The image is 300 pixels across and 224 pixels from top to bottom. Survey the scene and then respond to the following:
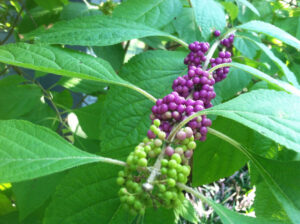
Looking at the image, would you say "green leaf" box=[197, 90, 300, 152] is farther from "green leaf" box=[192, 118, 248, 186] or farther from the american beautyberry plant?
"green leaf" box=[192, 118, 248, 186]

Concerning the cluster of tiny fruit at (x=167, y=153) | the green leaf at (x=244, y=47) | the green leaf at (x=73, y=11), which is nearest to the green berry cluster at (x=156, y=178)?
the cluster of tiny fruit at (x=167, y=153)

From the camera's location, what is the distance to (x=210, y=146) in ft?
2.82

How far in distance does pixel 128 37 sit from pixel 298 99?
1.29ft

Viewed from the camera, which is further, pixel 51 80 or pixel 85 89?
pixel 51 80

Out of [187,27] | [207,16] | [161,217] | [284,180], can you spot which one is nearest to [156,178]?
[161,217]

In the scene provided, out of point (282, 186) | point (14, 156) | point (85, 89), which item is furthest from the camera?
point (85, 89)

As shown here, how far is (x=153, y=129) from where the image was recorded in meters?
0.50

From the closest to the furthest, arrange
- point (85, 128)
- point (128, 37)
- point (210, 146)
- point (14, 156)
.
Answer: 1. point (14, 156)
2. point (128, 37)
3. point (210, 146)
4. point (85, 128)

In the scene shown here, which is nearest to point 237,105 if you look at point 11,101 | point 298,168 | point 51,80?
point 298,168

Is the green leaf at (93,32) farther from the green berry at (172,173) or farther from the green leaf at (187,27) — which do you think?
the green berry at (172,173)

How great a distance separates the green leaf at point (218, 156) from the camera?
2.75 feet

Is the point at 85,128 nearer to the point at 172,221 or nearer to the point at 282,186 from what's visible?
the point at 172,221

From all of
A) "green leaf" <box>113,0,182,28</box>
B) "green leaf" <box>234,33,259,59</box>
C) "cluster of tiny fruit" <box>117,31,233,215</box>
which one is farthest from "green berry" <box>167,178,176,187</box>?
"green leaf" <box>234,33,259,59</box>

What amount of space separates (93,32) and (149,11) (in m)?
0.25
